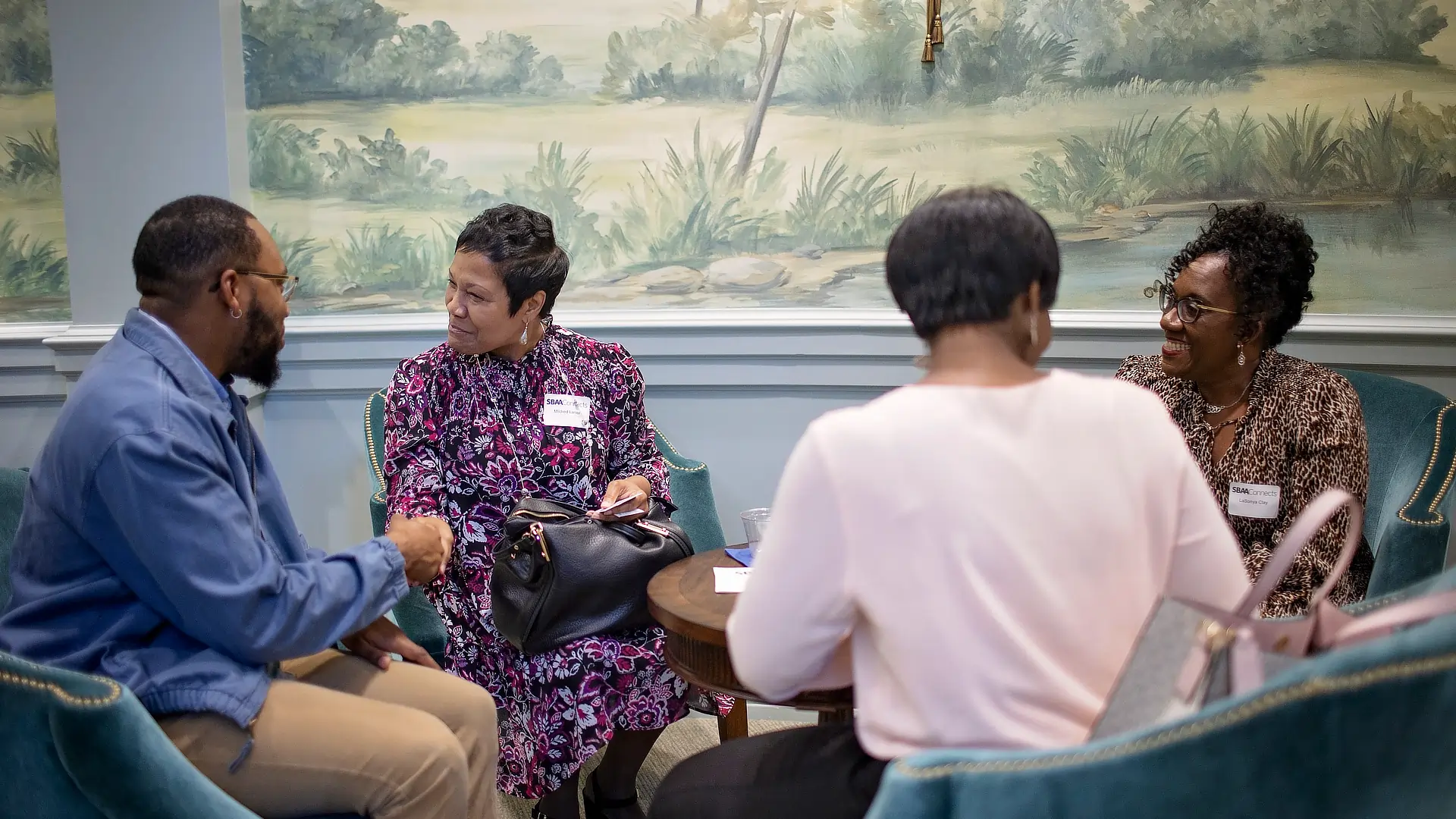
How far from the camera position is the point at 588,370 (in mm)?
3074

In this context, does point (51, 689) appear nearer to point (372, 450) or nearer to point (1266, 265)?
point (372, 450)

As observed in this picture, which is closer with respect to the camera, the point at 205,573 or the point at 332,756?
the point at 205,573

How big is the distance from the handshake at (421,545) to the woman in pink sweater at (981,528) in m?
0.95

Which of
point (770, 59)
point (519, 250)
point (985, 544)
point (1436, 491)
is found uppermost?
point (770, 59)

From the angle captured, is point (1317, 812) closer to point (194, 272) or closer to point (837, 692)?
point (837, 692)

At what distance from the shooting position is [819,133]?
3.67 meters

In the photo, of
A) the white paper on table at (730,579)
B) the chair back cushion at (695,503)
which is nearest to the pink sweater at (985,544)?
the white paper on table at (730,579)

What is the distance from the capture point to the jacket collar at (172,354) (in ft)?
6.36

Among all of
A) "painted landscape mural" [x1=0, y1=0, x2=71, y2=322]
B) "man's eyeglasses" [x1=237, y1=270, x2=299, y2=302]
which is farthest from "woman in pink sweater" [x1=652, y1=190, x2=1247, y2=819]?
"painted landscape mural" [x1=0, y1=0, x2=71, y2=322]

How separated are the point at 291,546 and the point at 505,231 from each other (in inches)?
41.4

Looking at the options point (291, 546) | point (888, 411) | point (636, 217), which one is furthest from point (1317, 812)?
point (636, 217)

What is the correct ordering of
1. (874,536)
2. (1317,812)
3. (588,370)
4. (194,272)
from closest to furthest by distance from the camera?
(1317,812)
(874,536)
(194,272)
(588,370)

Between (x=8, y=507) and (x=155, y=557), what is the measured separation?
889mm

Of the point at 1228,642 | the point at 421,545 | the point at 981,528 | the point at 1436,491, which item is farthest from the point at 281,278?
the point at 1436,491
